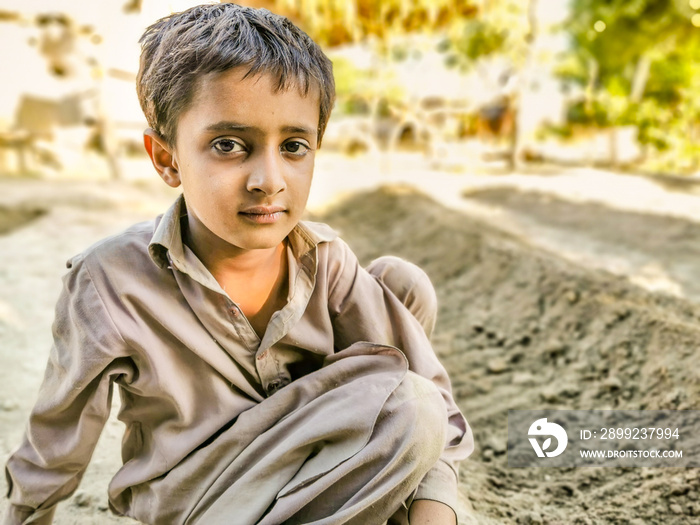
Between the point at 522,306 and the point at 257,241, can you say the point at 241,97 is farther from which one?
the point at 522,306

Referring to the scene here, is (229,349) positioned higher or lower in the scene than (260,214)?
lower

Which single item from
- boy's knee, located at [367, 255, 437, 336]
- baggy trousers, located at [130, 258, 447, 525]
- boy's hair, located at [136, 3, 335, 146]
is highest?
boy's hair, located at [136, 3, 335, 146]

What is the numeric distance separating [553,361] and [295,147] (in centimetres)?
194

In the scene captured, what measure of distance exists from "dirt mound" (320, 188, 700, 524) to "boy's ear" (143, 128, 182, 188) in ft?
3.60

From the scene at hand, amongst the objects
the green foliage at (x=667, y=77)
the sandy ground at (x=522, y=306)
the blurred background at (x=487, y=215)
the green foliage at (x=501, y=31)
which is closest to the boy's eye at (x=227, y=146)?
the blurred background at (x=487, y=215)

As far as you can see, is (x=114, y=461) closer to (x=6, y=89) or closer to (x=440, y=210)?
(x=440, y=210)

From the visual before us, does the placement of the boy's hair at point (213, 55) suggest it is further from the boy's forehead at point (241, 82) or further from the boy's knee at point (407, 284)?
the boy's knee at point (407, 284)

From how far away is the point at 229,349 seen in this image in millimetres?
1246

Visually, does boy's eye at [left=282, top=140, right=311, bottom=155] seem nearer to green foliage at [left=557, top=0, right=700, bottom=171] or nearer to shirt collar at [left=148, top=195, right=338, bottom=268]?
shirt collar at [left=148, top=195, right=338, bottom=268]

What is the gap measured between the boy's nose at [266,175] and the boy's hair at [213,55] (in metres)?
0.13

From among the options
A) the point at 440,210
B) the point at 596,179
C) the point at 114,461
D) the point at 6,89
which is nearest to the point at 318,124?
the point at 114,461

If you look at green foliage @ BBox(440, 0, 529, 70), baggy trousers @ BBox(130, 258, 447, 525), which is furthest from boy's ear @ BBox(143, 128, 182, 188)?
green foliage @ BBox(440, 0, 529, 70)

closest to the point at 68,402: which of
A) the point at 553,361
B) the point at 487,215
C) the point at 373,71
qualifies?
the point at 553,361

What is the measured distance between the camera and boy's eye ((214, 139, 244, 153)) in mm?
1137
